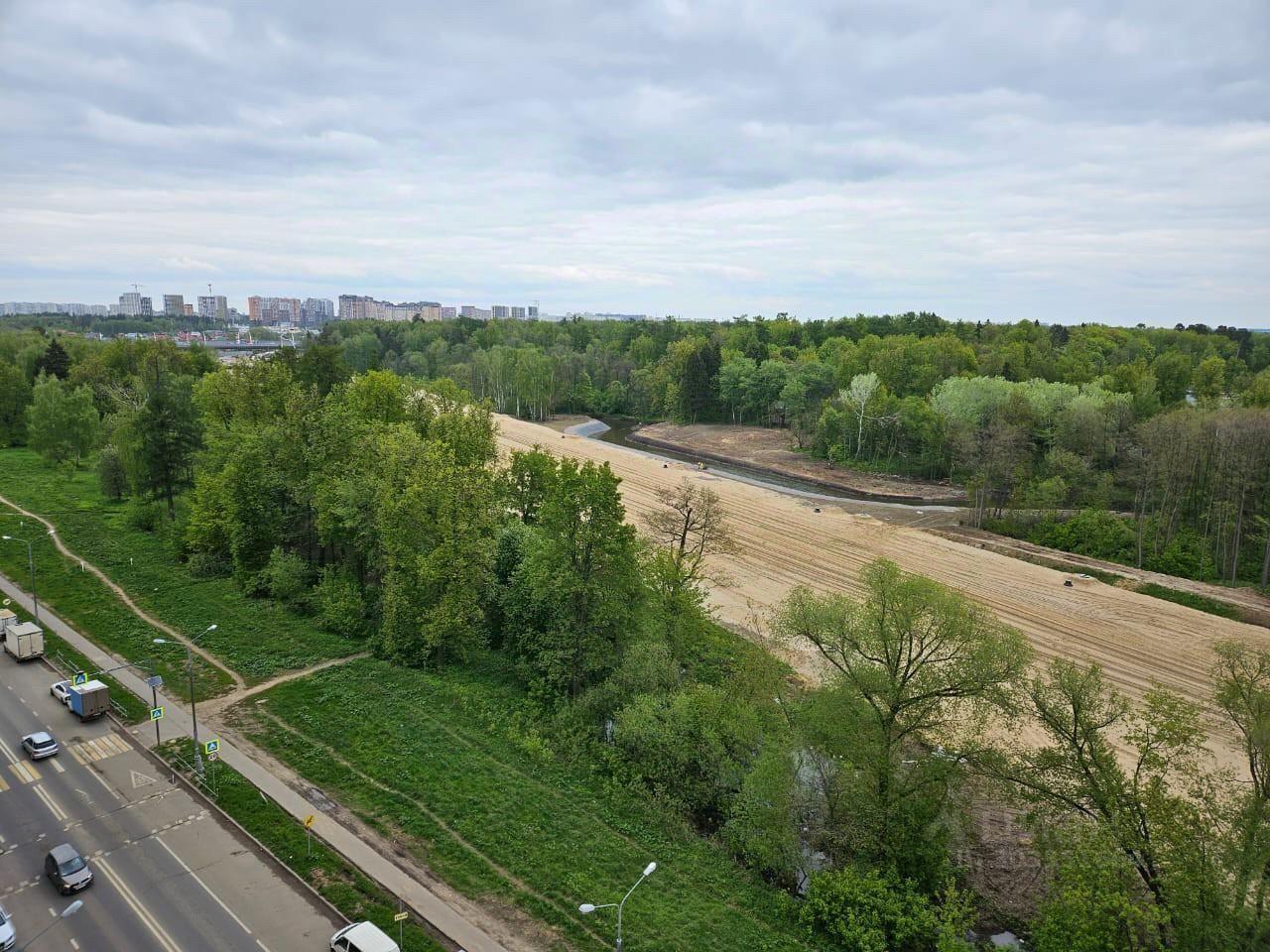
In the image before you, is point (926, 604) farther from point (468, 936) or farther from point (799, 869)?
point (468, 936)

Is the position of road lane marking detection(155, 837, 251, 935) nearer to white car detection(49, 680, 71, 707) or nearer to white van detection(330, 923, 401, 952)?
white van detection(330, 923, 401, 952)

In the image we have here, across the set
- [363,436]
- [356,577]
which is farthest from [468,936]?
[363,436]

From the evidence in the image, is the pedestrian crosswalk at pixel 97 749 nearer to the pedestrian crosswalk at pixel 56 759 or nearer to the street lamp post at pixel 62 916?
the pedestrian crosswalk at pixel 56 759

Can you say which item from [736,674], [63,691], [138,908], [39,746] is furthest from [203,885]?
[736,674]

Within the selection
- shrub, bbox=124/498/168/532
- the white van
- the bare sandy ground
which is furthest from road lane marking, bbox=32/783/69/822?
shrub, bbox=124/498/168/532

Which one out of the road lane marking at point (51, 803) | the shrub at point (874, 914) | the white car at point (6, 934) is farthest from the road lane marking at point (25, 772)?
the shrub at point (874, 914)

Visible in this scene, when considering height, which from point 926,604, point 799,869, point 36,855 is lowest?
point 799,869
